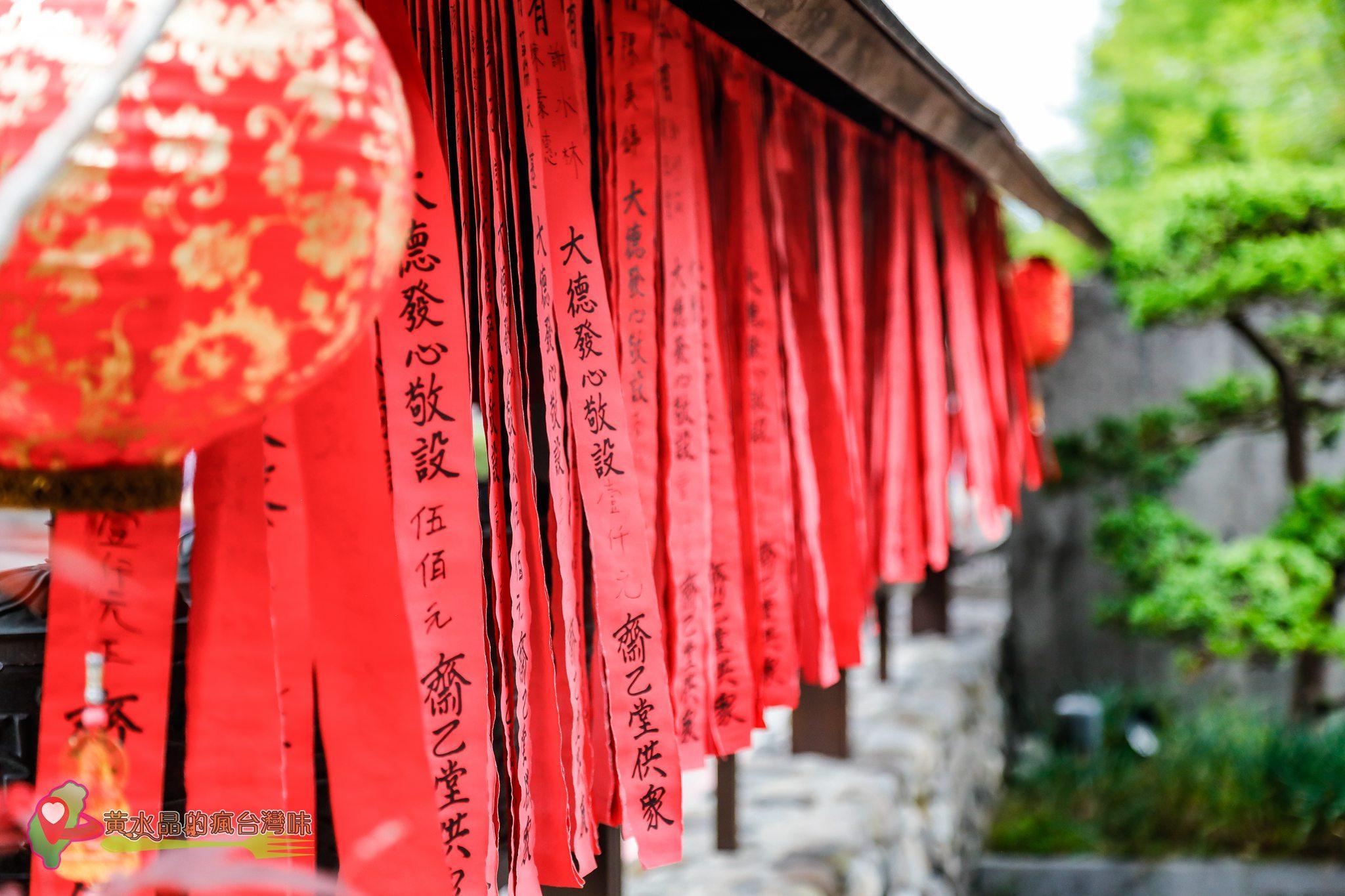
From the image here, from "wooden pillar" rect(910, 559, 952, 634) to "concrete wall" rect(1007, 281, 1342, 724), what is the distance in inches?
36.9

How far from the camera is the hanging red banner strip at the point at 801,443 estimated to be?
2348mm

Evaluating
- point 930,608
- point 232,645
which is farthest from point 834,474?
point 930,608

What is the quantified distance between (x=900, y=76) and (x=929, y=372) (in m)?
1.28

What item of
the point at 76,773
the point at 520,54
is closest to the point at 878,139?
the point at 520,54

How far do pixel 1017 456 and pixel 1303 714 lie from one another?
2.64 meters

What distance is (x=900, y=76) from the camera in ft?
7.78

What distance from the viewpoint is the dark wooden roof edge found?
1821mm

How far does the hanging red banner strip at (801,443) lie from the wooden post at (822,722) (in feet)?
5.74

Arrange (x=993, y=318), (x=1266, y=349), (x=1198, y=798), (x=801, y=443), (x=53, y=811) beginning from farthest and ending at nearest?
(x=1266, y=349) < (x=1198, y=798) < (x=993, y=318) < (x=801, y=443) < (x=53, y=811)

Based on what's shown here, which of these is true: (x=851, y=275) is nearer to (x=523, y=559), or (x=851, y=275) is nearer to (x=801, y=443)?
(x=801, y=443)

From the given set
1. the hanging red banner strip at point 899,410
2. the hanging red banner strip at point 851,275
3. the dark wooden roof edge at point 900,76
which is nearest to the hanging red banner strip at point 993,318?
the dark wooden roof edge at point 900,76

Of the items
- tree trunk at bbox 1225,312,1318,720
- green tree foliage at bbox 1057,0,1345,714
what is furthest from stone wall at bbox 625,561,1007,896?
tree trunk at bbox 1225,312,1318,720

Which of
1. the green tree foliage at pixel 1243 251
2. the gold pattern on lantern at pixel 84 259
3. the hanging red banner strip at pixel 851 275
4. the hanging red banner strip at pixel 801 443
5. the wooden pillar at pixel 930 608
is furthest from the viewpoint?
the wooden pillar at pixel 930 608

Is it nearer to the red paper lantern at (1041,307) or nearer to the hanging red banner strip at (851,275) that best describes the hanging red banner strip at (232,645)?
the hanging red banner strip at (851,275)
